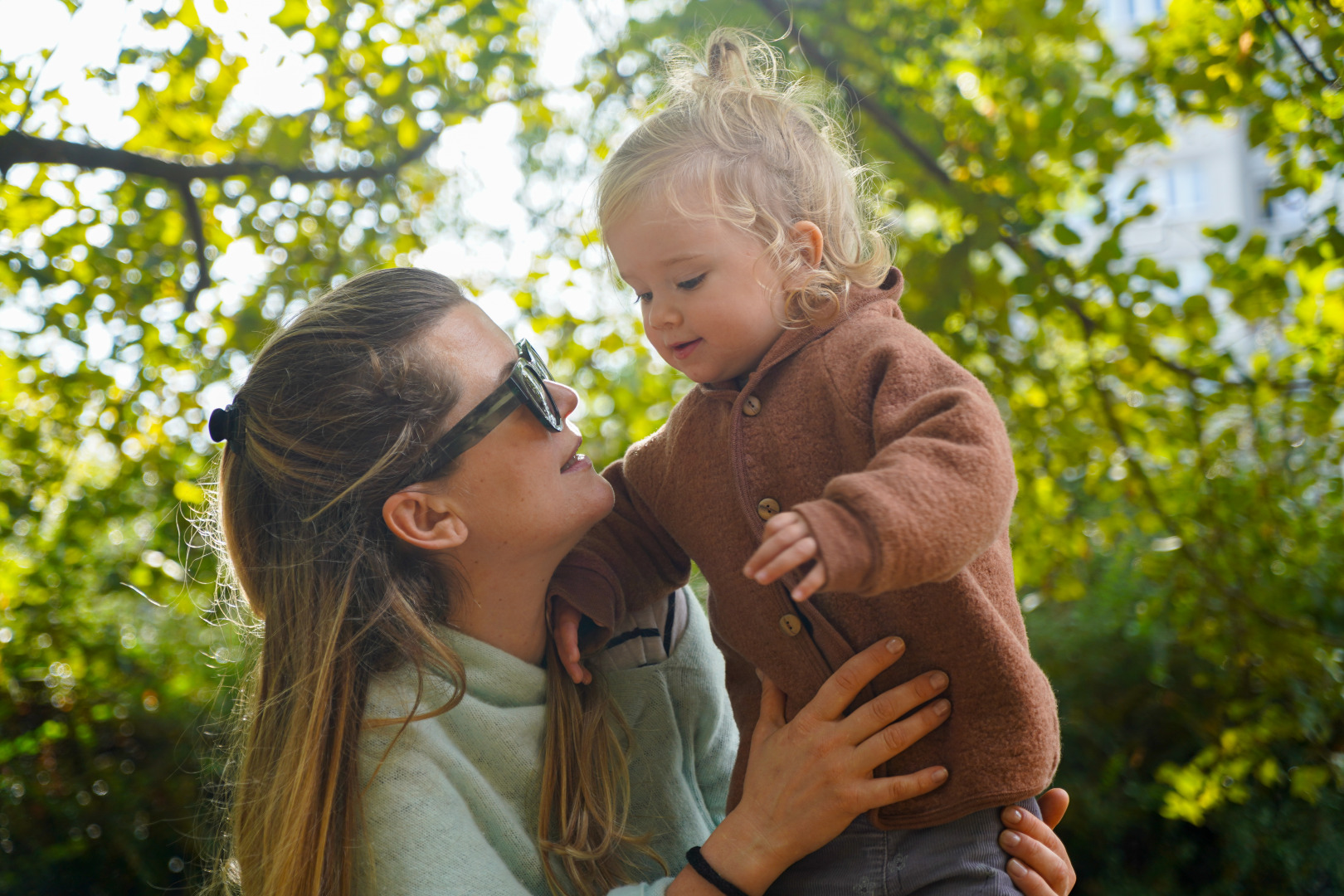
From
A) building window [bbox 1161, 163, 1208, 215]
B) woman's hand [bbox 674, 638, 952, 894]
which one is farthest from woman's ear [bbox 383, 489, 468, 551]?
building window [bbox 1161, 163, 1208, 215]

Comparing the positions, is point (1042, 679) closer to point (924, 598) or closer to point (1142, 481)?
point (924, 598)

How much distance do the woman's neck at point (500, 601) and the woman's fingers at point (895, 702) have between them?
0.67 metres

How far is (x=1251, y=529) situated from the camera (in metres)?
2.98

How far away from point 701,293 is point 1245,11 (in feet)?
6.09

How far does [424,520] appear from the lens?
171cm

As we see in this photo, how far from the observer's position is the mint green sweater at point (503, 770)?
1.48 metres

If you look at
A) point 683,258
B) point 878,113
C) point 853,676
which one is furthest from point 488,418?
point 878,113

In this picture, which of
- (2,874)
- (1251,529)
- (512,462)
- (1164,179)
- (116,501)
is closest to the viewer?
(512,462)

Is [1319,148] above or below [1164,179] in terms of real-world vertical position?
above

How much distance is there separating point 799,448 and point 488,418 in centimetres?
60

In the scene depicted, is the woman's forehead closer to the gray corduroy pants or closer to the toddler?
the toddler

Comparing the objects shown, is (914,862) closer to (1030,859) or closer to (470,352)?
(1030,859)

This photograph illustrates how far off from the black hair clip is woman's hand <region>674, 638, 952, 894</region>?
1152 millimetres

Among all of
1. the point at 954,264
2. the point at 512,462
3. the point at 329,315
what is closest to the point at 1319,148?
the point at 954,264
